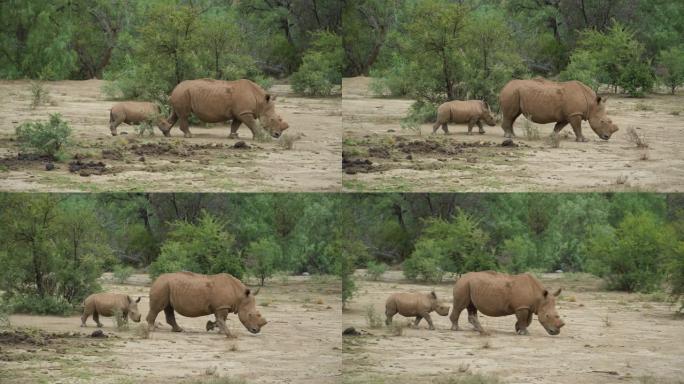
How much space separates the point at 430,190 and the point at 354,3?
3.75 m

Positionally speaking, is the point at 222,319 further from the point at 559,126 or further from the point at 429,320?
the point at 559,126

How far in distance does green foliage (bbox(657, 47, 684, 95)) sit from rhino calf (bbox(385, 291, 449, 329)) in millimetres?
10678

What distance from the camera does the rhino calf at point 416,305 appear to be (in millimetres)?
25656

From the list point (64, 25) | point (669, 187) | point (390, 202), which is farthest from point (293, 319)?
point (64, 25)

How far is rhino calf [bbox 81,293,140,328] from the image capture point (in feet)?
85.5

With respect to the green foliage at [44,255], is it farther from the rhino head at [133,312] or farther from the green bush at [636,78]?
the green bush at [636,78]

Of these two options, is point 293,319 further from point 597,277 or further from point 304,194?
point 597,277

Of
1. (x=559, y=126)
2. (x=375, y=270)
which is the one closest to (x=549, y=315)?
(x=375, y=270)

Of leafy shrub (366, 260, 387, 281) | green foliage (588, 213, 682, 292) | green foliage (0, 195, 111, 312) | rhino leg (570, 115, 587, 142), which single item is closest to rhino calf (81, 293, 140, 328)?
green foliage (0, 195, 111, 312)

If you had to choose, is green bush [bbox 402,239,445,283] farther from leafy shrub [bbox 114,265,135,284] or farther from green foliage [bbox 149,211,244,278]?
leafy shrub [bbox 114,265,135,284]

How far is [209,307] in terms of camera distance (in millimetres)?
25484

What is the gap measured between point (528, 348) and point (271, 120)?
7.29m

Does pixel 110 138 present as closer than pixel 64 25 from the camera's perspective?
Yes

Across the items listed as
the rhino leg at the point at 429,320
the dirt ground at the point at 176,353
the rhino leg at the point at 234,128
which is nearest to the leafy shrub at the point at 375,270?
the dirt ground at the point at 176,353
